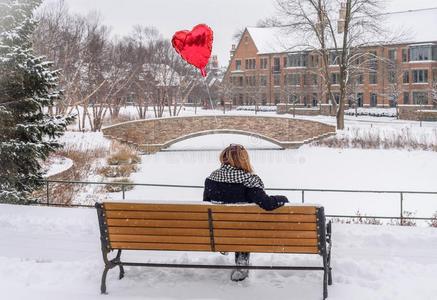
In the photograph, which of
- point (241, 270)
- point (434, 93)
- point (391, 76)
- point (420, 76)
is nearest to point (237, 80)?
point (391, 76)

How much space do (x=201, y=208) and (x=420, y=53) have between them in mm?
62096

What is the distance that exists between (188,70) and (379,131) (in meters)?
29.8

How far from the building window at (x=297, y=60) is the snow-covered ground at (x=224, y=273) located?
64799 millimetres

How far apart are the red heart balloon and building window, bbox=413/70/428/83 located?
5275 centimetres

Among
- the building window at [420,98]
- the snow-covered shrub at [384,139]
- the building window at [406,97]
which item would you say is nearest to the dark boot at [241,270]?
the snow-covered shrub at [384,139]

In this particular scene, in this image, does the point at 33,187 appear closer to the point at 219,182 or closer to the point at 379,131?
the point at 219,182

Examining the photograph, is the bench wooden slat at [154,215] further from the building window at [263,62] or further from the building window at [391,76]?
the building window at [263,62]

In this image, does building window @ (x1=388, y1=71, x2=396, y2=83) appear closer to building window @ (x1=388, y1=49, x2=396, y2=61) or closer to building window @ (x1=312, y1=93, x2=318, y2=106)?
building window @ (x1=388, y1=49, x2=396, y2=61)

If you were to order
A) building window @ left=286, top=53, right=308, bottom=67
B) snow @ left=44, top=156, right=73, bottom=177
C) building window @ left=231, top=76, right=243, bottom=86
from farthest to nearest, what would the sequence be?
building window @ left=231, top=76, right=243, bottom=86 → building window @ left=286, top=53, right=308, bottom=67 → snow @ left=44, top=156, right=73, bottom=177

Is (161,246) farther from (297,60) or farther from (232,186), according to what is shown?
(297,60)

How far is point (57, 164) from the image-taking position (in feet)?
73.5

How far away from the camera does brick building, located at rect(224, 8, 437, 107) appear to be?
62.5 metres

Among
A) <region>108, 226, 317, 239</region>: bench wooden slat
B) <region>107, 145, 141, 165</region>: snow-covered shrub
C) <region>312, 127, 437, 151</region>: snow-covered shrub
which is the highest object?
<region>108, 226, 317, 239</region>: bench wooden slat

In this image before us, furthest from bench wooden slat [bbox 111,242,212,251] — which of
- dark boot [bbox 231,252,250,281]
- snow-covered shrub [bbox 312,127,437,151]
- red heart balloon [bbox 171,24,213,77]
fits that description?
snow-covered shrub [bbox 312,127,437,151]
